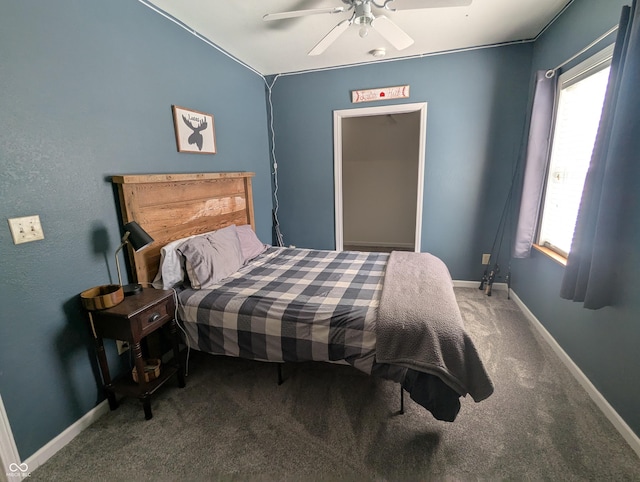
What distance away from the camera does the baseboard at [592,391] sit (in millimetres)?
1443

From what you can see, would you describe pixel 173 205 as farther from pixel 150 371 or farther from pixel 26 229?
pixel 150 371

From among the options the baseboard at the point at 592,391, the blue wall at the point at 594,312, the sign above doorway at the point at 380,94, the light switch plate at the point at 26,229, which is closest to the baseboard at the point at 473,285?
the blue wall at the point at 594,312

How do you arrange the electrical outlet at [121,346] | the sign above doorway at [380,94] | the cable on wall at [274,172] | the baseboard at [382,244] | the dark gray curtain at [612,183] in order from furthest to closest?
the baseboard at [382,244] → the cable on wall at [274,172] → the sign above doorway at [380,94] → the electrical outlet at [121,346] → the dark gray curtain at [612,183]

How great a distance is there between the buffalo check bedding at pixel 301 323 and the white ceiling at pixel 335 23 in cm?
205

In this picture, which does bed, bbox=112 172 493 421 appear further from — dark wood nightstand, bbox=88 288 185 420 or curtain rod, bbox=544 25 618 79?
curtain rod, bbox=544 25 618 79

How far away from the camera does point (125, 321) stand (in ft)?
4.97

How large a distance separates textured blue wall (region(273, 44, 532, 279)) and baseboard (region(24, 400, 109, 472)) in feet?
9.34

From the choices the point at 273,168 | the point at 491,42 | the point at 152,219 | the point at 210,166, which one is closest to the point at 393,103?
the point at 491,42

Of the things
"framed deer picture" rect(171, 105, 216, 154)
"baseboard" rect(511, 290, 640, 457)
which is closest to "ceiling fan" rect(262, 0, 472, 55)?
"framed deer picture" rect(171, 105, 216, 154)

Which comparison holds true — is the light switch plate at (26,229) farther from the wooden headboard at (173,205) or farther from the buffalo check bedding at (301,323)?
the buffalo check bedding at (301,323)

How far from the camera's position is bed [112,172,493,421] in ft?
4.78

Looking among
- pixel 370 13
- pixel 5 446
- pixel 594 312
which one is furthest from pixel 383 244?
pixel 5 446

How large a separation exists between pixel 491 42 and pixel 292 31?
2.00m

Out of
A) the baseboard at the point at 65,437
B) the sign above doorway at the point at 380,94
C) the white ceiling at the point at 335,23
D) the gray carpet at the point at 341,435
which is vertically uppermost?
the white ceiling at the point at 335,23
